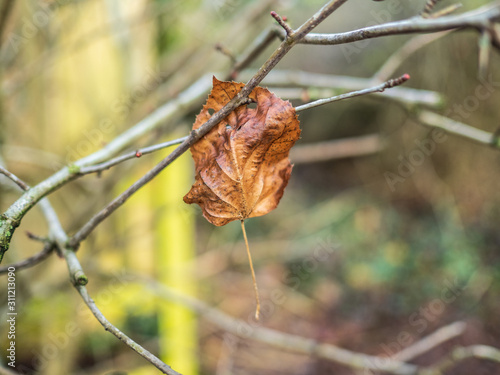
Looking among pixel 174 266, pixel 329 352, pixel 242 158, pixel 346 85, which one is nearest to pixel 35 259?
pixel 242 158

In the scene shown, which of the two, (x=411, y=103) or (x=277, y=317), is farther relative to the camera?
(x=277, y=317)

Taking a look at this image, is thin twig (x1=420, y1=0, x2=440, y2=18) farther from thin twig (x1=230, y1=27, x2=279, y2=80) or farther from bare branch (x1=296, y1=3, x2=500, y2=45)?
thin twig (x1=230, y1=27, x2=279, y2=80)

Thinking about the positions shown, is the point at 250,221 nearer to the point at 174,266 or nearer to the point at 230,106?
the point at 174,266

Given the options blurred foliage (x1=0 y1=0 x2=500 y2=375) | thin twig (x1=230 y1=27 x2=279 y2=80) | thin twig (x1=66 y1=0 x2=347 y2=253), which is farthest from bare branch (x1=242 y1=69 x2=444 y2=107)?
thin twig (x1=66 y1=0 x2=347 y2=253)

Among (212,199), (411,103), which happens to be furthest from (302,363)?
(212,199)

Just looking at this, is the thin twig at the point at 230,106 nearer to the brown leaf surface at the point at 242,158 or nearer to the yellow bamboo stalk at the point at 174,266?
the brown leaf surface at the point at 242,158

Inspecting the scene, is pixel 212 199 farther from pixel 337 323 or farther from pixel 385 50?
pixel 385 50
